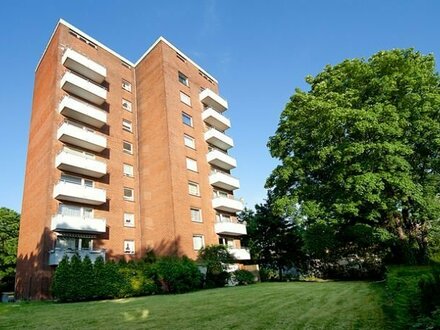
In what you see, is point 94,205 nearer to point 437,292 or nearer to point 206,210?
point 206,210

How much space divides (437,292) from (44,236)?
24.5 m

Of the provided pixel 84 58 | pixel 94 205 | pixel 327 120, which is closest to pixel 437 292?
pixel 327 120

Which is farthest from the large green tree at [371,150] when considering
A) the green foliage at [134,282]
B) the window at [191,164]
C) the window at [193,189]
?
the green foliage at [134,282]

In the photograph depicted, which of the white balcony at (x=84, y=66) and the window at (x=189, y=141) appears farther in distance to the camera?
the window at (x=189, y=141)

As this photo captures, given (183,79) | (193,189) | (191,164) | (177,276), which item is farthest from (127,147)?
(177,276)

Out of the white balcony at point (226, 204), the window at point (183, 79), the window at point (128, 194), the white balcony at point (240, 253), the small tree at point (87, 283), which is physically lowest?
the small tree at point (87, 283)

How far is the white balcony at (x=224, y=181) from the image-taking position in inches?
1344

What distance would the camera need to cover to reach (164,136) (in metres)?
31.6

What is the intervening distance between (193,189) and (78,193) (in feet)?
34.9

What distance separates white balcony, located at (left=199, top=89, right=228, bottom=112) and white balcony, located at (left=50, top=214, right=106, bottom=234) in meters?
19.4

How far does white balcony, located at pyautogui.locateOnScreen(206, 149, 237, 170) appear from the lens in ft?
116

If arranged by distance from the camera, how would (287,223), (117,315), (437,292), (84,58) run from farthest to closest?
(287,223) < (84,58) < (117,315) < (437,292)

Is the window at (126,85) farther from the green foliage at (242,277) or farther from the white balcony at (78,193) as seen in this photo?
the green foliage at (242,277)

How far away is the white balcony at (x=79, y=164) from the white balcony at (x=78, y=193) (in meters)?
1.66
